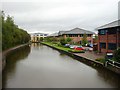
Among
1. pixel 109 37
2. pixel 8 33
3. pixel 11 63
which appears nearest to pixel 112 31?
pixel 109 37

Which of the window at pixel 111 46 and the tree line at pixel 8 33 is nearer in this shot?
the window at pixel 111 46

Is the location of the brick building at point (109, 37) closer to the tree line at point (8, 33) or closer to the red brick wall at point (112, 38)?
the red brick wall at point (112, 38)

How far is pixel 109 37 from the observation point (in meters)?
35.7

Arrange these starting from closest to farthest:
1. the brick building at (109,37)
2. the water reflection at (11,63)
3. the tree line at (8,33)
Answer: the water reflection at (11,63) < the brick building at (109,37) < the tree line at (8,33)

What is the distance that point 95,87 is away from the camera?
15.7 meters

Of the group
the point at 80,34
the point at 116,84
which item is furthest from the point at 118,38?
the point at 80,34

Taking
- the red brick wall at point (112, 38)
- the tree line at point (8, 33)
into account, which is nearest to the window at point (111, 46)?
the red brick wall at point (112, 38)

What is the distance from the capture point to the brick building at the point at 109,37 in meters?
32.3

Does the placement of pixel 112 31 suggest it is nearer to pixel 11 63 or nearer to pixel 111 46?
pixel 111 46

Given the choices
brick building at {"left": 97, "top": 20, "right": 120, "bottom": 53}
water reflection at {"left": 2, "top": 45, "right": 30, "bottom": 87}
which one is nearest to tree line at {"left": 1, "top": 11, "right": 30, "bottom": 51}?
water reflection at {"left": 2, "top": 45, "right": 30, "bottom": 87}

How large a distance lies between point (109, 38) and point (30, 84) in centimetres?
2223

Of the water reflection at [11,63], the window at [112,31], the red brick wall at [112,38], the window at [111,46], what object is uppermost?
the window at [112,31]

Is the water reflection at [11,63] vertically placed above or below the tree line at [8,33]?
below

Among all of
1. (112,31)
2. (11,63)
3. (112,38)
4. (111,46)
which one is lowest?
(11,63)
